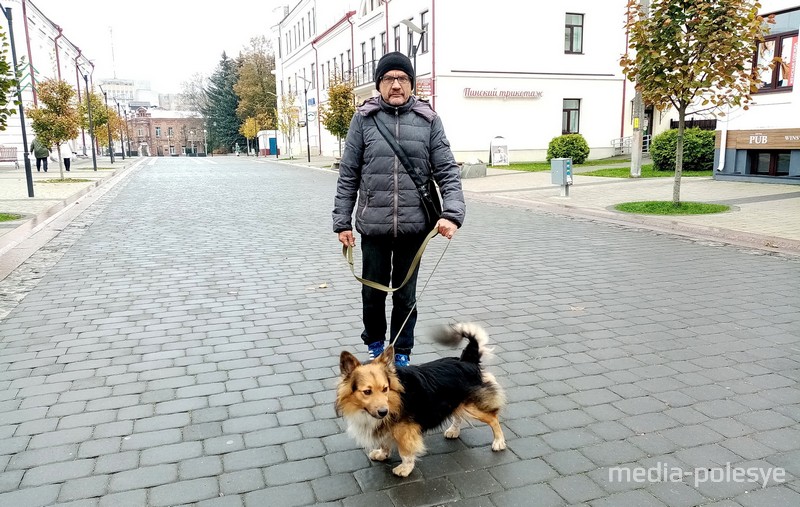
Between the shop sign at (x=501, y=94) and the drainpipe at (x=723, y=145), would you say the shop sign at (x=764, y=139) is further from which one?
the shop sign at (x=501, y=94)

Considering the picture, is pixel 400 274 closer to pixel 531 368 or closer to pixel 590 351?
pixel 531 368

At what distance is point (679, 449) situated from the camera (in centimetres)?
337

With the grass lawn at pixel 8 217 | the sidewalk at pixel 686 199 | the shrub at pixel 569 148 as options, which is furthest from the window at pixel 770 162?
the grass lawn at pixel 8 217

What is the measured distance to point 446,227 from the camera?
3879mm

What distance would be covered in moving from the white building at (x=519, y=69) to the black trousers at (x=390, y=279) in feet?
92.3

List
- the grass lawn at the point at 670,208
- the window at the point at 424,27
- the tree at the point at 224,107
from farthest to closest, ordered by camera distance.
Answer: the tree at the point at 224,107
the window at the point at 424,27
the grass lawn at the point at 670,208

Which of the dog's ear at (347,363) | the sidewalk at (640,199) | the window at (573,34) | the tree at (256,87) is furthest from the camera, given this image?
the tree at (256,87)

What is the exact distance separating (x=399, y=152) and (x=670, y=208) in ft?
35.1

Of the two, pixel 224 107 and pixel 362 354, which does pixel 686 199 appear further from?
pixel 224 107

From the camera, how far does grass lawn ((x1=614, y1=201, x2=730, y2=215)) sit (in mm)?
12695

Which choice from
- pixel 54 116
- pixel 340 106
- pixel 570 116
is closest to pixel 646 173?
pixel 570 116

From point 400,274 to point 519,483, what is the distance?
1622 millimetres

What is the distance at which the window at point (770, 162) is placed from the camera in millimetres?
17766

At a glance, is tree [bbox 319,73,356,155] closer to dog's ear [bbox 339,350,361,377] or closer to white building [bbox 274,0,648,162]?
white building [bbox 274,0,648,162]
